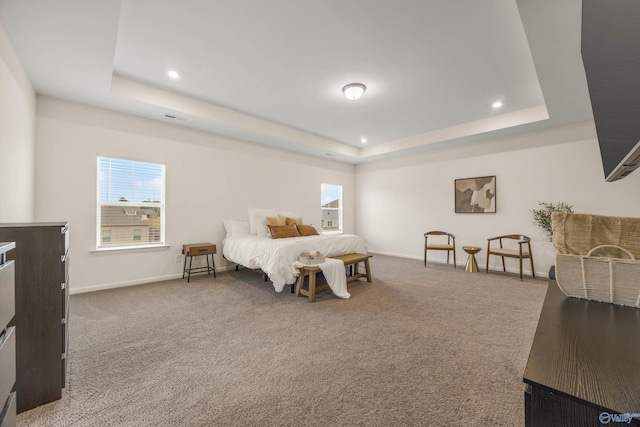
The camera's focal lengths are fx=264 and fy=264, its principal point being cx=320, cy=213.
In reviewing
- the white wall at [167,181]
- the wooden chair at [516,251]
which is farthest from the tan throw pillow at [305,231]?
the wooden chair at [516,251]

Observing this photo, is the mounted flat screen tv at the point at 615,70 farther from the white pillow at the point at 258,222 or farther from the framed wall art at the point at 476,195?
the framed wall art at the point at 476,195

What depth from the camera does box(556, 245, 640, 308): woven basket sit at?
3.17 ft

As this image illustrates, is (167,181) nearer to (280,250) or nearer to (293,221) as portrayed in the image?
(293,221)

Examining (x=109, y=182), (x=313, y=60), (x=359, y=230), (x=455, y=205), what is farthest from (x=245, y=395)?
(x=359, y=230)

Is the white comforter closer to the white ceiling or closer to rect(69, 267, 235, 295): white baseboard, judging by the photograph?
rect(69, 267, 235, 295): white baseboard

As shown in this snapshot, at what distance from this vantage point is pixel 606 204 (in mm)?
4164

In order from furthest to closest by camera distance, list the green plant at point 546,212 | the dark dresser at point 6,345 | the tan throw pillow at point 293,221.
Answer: the tan throw pillow at point 293,221
the green plant at point 546,212
the dark dresser at point 6,345

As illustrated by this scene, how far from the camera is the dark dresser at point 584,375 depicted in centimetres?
48

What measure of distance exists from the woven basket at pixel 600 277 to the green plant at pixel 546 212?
4284mm

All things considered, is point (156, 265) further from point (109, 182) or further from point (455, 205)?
point (455, 205)

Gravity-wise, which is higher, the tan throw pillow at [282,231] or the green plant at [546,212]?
the green plant at [546,212]

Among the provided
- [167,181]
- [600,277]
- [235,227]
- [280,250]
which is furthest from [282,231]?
[600,277]

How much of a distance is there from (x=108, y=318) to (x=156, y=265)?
1.57 meters

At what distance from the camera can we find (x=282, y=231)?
14.6ft
